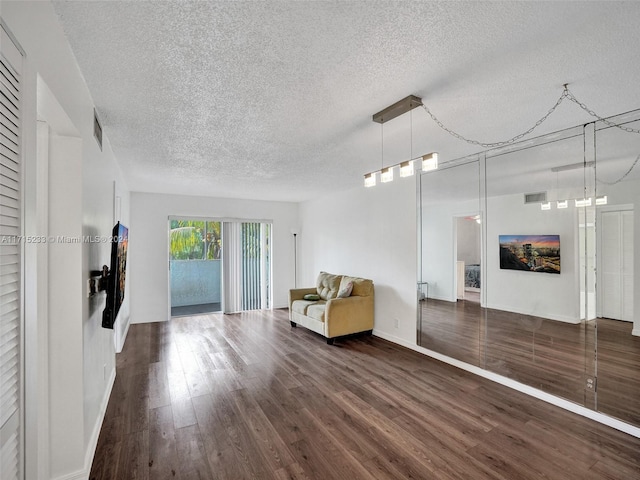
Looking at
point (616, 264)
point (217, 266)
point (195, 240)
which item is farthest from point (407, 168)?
point (217, 266)

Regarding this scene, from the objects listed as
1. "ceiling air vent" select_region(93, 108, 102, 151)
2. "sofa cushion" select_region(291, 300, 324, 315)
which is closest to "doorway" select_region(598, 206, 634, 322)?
"sofa cushion" select_region(291, 300, 324, 315)

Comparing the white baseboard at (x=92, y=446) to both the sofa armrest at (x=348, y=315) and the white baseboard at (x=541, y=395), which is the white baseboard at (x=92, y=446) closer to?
the sofa armrest at (x=348, y=315)

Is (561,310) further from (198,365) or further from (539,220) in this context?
(198,365)

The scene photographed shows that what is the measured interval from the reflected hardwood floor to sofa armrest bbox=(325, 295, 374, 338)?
1153 mm

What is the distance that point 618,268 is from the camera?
2.67 metres

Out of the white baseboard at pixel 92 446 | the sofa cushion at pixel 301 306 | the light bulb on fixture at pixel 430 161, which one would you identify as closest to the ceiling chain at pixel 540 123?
the light bulb on fixture at pixel 430 161

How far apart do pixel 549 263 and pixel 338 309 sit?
2715 millimetres

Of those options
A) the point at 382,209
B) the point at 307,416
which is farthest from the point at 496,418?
the point at 382,209

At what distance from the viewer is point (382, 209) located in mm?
5133

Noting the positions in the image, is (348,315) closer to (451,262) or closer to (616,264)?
(451,262)

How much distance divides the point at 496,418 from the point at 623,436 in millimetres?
886

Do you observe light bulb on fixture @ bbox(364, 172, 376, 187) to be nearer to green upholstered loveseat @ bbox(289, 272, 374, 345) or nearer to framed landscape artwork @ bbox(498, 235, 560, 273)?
framed landscape artwork @ bbox(498, 235, 560, 273)

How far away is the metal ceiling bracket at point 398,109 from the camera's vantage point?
227 centimetres

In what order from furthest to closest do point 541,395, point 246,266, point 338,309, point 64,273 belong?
point 246,266, point 338,309, point 541,395, point 64,273
